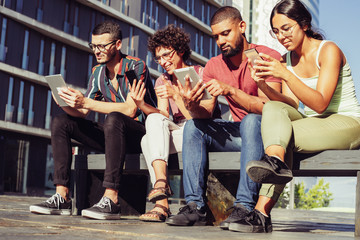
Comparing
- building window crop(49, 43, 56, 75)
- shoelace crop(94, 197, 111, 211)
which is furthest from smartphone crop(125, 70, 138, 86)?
building window crop(49, 43, 56, 75)

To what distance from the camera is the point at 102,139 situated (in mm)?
4391

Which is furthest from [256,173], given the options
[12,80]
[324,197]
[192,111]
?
[324,197]

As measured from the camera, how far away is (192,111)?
3.50 m

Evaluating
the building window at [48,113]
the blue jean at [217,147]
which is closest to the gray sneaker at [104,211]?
the blue jean at [217,147]

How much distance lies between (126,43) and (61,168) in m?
21.9

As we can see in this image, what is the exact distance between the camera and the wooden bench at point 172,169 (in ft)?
10.0

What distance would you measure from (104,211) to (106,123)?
0.64 meters

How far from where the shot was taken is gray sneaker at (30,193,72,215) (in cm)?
391

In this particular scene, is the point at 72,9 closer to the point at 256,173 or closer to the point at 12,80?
the point at 12,80

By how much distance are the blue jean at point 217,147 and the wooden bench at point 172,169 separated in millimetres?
115

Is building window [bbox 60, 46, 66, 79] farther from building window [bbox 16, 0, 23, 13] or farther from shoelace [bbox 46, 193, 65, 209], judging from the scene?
shoelace [bbox 46, 193, 65, 209]

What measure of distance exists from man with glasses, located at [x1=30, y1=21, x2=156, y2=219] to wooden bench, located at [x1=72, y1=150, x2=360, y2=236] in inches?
8.1

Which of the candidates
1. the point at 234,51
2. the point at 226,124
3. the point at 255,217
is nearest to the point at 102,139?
the point at 226,124

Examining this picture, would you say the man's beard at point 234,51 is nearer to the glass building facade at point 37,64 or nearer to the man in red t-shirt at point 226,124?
the man in red t-shirt at point 226,124
